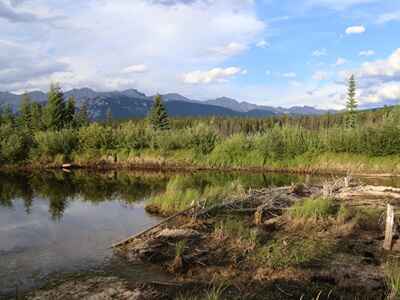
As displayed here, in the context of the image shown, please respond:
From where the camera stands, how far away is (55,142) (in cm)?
4172

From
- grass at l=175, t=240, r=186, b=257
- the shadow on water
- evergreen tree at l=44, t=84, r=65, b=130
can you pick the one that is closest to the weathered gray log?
grass at l=175, t=240, r=186, b=257

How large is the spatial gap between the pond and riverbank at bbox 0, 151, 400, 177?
6722mm

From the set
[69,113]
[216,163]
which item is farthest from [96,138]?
[69,113]

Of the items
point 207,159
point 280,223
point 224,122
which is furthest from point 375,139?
point 224,122

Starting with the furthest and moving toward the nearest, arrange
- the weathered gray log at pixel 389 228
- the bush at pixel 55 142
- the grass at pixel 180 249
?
the bush at pixel 55 142 → the weathered gray log at pixel 389 228 → the grass at pixel 180 249

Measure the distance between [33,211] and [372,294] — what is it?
674 inches

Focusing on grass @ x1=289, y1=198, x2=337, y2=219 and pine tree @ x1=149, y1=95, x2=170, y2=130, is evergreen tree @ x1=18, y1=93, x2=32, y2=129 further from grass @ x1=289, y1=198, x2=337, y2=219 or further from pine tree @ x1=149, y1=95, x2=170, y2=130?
grass @ x1=289, y1=198, x2=337, y2=219

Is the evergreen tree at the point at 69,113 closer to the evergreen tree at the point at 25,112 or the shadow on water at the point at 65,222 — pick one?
the evergreen tree at the point at 25,112

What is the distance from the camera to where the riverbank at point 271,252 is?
28.8 feet

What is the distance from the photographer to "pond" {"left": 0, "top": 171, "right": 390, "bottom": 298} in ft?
36.4

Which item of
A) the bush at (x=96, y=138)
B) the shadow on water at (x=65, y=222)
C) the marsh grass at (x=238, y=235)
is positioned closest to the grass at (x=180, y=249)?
the shadow on water at (x=65, y=222)

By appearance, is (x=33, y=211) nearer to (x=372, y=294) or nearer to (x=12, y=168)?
(x=372, y=294)

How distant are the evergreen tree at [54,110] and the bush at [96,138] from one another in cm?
1069

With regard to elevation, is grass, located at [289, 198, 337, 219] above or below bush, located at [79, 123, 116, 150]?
below
